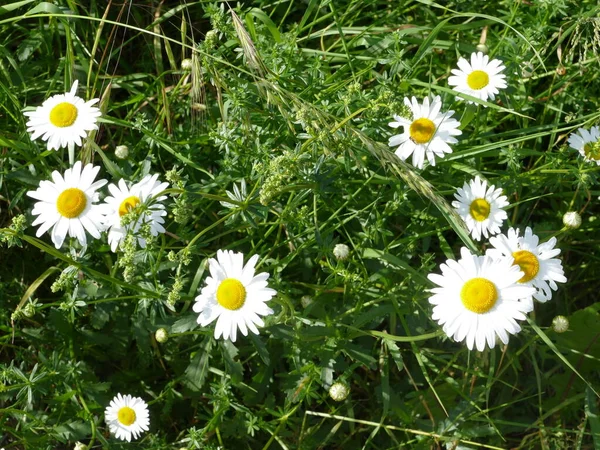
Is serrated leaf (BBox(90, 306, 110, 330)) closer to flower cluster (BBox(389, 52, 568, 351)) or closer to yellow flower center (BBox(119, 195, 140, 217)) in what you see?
yellow flower center (BBox(119, 195, 140, 217))

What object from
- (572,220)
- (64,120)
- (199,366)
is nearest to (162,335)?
(199,366)

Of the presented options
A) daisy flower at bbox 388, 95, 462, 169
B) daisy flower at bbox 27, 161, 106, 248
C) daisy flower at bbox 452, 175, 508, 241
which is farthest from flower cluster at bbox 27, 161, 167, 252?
daisy flower at bbox 452, 175, 508, 241

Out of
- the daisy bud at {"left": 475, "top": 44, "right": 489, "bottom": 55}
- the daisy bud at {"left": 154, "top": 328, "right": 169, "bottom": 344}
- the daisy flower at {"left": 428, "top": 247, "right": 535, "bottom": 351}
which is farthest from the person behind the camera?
the daisy bud at {"left": 475, "top": 44, "right": 489, "bottom": 55}

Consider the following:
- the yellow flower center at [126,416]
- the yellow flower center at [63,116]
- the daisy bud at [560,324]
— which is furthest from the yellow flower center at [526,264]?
the yellow flower center at [63,116]

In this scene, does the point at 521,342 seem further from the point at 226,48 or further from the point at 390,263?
the point at 226,48

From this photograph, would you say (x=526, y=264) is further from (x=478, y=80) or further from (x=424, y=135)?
(x=478, y=80)

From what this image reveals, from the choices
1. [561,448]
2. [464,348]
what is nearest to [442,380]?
[464,348]
